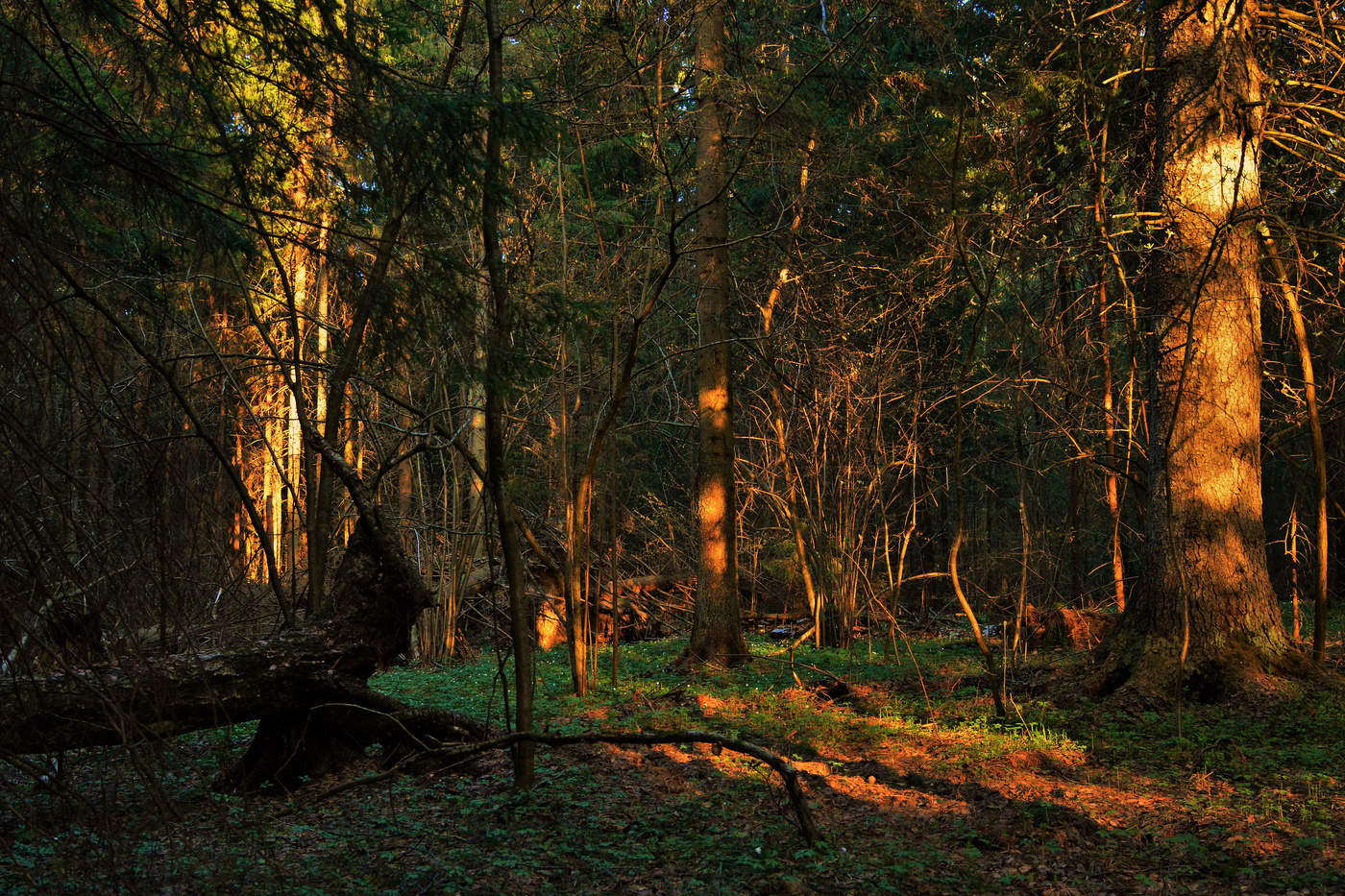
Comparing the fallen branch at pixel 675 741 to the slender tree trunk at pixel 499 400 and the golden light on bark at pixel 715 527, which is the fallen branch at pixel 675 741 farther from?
the golden light on bark at pixel 715 527

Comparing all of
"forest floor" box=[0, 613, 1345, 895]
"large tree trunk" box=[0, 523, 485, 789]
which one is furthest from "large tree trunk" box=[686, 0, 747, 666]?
"large tree trunk" box=[0, 523, 485, 789]

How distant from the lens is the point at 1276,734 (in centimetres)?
583

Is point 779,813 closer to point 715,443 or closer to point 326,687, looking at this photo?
point 326,687

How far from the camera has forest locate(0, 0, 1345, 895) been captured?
3643mm

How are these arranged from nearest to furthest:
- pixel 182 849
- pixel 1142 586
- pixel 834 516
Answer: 1. pixel 182 849
2. pixel 1142 586
3. pixel 834 516

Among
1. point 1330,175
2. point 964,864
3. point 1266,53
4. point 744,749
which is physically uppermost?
point 1266,53

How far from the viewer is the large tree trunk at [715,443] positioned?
9688mm

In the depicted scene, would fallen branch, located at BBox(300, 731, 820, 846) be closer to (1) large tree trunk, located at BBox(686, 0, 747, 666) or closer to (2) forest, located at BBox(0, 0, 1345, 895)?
(2) forest, located at BBox(0, 0, 1345, 895)

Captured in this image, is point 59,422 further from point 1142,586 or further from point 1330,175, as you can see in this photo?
point 1330,175

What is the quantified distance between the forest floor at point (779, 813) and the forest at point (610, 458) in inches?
1.5

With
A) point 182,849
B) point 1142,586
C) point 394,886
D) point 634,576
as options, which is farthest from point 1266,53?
point 634,576

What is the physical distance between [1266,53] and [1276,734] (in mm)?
5494

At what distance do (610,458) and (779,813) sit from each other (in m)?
3.74

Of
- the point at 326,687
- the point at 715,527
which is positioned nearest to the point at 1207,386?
the point at 715,527
